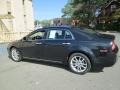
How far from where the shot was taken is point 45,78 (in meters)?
7.95

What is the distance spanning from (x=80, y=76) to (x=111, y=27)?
41984mm

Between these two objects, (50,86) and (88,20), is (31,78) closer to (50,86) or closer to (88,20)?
(50,86)

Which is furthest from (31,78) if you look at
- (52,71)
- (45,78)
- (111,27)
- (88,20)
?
(88,20)

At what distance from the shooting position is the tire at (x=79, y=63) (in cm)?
834

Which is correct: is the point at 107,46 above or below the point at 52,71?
above

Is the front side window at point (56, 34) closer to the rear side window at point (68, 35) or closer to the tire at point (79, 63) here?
the rear side window at point (68, 35)

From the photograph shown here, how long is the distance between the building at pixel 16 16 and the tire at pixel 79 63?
65.7 feet

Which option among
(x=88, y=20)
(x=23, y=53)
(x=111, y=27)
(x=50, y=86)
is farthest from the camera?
(x=88, y=20)

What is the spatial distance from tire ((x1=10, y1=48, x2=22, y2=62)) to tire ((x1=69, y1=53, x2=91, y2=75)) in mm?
2970

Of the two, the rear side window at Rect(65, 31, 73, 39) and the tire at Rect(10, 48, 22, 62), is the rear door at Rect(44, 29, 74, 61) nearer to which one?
the rear side window at Rect(65, 31, 73, 39)

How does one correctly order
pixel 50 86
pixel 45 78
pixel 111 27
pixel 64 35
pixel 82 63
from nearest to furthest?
pixel 50 86 → pixel 45 78 → pixel 82 63 → pixel 64 35 → pixel 111 27

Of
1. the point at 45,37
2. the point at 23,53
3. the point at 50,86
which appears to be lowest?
the point at 50,86

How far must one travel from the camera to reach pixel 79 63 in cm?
851

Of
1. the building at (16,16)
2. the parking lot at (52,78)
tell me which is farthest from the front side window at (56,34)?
the building at (16,16)
